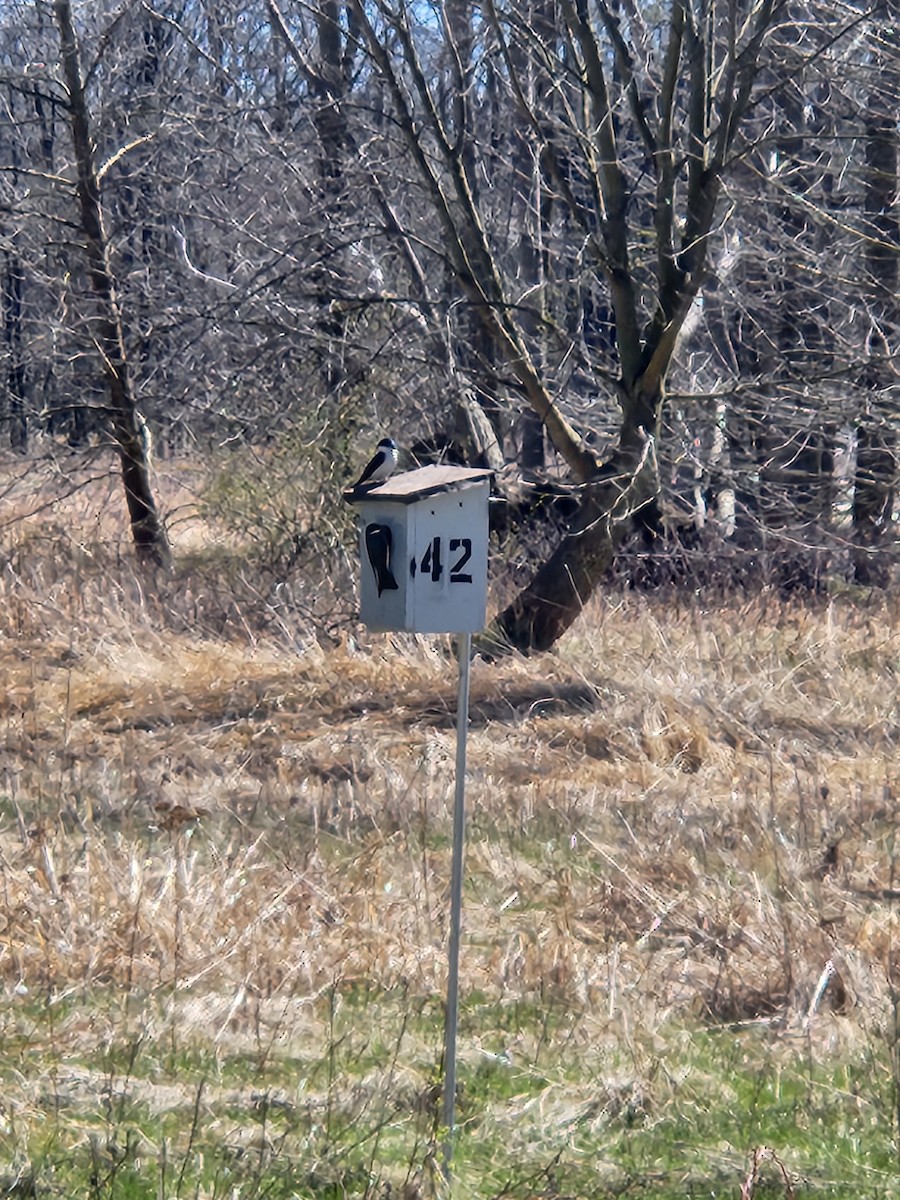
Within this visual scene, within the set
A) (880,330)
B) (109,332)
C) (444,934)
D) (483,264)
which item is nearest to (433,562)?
(444,934)

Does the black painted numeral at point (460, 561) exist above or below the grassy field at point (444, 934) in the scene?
above

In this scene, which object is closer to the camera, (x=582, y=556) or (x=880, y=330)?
(x=582, y=556)

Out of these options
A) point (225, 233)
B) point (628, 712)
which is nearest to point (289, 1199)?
point (628, 712)

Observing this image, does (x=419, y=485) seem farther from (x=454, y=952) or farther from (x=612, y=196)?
(x=612, y=196)

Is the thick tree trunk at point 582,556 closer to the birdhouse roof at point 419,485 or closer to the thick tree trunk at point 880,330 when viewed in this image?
the thick tree trunk at point 880,330

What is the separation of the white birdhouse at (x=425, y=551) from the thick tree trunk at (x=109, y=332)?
28.5 feet

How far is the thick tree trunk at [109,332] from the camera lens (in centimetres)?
1222

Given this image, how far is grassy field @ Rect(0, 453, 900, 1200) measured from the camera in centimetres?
387

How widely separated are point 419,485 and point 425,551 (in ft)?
0.53

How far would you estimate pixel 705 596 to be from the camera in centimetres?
1266

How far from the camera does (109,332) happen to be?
43.0 ft

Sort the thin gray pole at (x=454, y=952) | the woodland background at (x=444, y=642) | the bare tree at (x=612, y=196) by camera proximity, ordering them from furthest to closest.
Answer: the bare tree at (x=612, y=196) < the woodland background at (x=444, y=642) < the thin gray pole at (x=454, y=952)

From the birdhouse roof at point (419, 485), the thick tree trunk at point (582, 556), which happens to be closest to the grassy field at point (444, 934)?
the thick tree trunk at point (582, 556)

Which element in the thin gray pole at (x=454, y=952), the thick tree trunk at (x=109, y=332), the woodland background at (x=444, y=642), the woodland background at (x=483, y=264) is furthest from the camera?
the thick tree trunk at (x=109, y=332)
